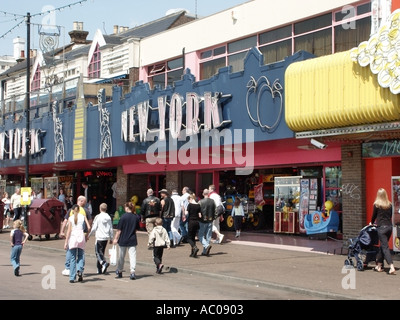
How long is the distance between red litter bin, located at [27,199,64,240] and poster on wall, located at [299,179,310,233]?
8542 millimetres

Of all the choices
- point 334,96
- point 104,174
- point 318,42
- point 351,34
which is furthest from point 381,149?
point 104,174

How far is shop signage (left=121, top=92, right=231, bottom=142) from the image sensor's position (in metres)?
21.2

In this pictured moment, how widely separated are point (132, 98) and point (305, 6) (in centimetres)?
794

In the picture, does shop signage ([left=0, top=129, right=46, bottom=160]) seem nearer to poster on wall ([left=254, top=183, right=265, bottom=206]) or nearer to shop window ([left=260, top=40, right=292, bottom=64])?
poster on wall ([left=254, top=183, right=265, bottom=206])

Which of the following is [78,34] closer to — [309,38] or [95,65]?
[95,65]

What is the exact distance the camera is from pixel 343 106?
1608cm

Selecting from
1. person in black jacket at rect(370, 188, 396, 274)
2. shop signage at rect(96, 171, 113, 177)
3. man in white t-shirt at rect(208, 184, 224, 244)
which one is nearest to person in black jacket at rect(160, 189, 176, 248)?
man in white t-shirt at rect(208, 184, 224, 244)

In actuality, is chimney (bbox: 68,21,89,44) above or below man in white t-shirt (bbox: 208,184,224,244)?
above

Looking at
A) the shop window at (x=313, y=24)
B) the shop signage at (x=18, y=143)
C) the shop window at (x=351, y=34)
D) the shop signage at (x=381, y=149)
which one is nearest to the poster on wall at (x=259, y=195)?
the shop window at (x=313, y=24)

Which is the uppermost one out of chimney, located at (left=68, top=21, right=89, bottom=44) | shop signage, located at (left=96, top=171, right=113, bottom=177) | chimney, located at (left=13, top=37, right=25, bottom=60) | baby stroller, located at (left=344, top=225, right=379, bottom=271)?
chimney, located at (left=13, top=37, right=25, bottom=60)

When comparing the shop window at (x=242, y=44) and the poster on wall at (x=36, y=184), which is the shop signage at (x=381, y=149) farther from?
the poster on wall at (x=36, y=184)
